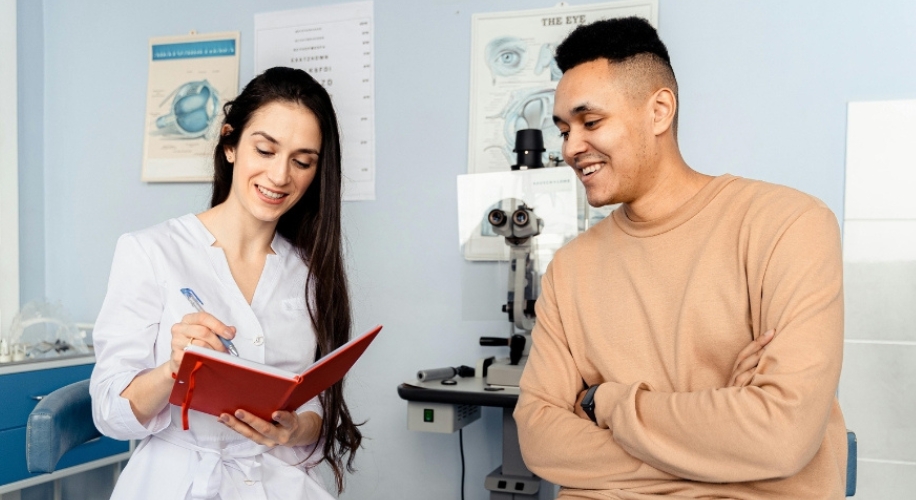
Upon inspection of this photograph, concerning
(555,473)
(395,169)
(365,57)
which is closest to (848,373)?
(555,473)

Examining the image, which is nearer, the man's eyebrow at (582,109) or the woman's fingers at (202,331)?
the woman's fingers at (202,331)

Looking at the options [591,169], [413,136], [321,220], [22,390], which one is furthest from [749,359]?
[22,390]

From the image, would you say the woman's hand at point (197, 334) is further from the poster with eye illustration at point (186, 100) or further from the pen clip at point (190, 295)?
the poster with eye illustration at point (186, 100)

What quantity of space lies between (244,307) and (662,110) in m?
0.92

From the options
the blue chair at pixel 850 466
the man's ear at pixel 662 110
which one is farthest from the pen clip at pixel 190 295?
the blue chair at pixel 850 466

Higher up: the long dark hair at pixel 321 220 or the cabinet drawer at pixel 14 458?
the long dark hair at pixel 321 220

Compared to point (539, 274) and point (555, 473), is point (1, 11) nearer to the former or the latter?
point (539, 274)

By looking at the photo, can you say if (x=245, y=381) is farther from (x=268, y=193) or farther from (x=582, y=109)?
(x=582, y=109)

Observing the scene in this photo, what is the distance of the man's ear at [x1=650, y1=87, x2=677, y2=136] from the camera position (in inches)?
59.9

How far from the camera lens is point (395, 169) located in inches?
109

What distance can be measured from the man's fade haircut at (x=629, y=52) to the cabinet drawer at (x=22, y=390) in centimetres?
206

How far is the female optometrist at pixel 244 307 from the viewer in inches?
55.2

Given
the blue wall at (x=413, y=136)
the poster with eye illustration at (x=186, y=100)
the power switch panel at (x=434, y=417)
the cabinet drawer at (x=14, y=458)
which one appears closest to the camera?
the power switch panel at (x=434, y=417)

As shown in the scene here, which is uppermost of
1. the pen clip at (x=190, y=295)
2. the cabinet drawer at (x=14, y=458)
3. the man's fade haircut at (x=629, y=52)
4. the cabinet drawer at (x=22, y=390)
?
the man's fade haircut at (x=629, y=52)
